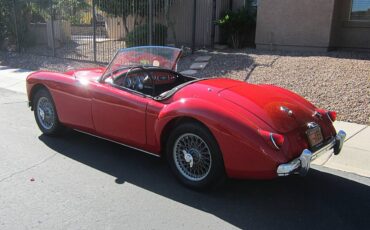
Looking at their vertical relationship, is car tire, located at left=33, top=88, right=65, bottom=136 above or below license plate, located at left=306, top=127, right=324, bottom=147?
below

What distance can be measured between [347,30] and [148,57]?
330 inches

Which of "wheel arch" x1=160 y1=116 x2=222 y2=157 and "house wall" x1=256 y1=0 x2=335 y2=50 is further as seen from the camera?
"house wall" x1=256 y1=0 x2=335 y2=50

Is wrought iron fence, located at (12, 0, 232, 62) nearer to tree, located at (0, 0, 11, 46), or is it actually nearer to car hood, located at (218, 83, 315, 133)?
tree, located at (0, 0, 11, 46)

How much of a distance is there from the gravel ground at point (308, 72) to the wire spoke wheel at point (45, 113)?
4565mm

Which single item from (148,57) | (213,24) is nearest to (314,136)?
(148,57)

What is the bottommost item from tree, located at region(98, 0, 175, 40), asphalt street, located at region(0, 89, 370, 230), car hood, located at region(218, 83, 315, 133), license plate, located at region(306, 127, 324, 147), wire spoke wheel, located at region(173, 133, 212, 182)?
asphalt street, located at region(0, 89, 370, 230)

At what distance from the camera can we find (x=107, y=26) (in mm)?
16375

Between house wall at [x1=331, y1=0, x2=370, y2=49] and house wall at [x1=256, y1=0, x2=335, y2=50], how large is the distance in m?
0.41

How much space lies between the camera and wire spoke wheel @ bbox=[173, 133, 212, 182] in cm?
411

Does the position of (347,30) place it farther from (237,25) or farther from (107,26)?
(107,26)

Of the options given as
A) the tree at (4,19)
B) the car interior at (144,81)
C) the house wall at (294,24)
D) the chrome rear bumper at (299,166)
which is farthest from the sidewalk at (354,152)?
the tree at (4,19)

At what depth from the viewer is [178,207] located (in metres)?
3.91

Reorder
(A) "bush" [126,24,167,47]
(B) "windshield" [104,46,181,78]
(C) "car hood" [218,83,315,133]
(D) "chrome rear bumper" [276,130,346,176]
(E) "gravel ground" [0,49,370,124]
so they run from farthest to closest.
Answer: (A) "bush" [126,24,167,47] → (E) "gravel ground" [0,49,370,124] → (B) "windshield" [104,46,181,78] → (C) "car hood" [218,83,315,133] → (D) "chrome rear bumper" [276,130,346,176]

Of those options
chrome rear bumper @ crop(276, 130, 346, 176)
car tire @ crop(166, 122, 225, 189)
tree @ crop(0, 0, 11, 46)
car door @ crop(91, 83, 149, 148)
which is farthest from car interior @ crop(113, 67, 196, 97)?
tree @ crop(0, 0, 11, 46)
